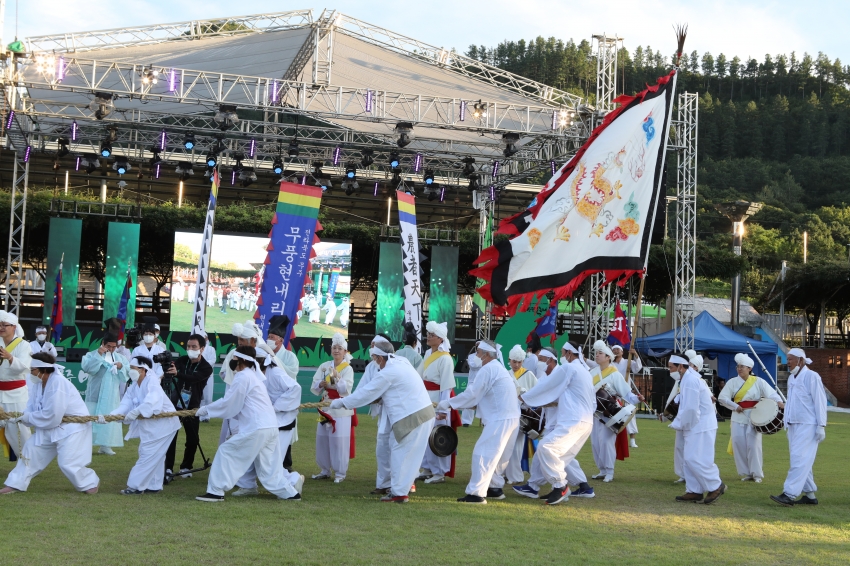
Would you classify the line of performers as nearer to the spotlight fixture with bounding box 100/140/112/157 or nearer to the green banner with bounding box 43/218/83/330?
the spotlight fixture with bounding box 100/140/112/157

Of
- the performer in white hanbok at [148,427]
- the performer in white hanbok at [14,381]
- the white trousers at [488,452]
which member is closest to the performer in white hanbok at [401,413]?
the white trousers at [488,452]

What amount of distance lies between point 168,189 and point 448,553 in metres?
27.7

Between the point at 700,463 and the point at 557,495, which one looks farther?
the point at 700,463

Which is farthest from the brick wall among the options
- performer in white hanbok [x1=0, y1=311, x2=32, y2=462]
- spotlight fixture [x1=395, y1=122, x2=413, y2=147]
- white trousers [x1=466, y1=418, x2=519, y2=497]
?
performer in white hanbok [x1=0, y1=311, x2=32, y2=462]

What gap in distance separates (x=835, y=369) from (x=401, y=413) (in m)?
27.0

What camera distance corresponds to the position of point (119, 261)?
77.1ft

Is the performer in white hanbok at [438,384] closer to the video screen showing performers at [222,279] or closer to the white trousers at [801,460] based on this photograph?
the white trousers at [801,460]

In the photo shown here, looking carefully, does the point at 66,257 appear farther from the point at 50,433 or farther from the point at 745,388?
the point at 745,388

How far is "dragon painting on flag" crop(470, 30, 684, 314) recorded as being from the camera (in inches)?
361

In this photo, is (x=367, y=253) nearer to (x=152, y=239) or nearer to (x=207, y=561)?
(x=152, y=239)

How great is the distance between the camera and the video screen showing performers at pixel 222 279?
23516mm

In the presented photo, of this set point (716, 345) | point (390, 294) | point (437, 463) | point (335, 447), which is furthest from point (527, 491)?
point (390, 294)

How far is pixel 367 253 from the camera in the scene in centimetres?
3103

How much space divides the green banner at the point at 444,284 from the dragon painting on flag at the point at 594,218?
1567 cm
